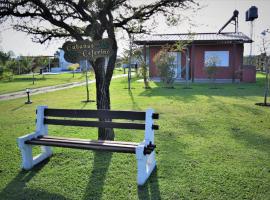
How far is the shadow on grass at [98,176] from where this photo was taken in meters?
4.08

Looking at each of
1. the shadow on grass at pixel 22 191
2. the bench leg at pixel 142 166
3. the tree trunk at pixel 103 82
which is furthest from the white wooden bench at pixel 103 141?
the tree trunk at pixel 103 82

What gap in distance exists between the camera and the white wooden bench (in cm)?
435

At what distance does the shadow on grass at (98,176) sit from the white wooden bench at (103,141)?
20.2 inches

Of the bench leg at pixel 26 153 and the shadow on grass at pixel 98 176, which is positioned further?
the bench leg at pixel 26 153

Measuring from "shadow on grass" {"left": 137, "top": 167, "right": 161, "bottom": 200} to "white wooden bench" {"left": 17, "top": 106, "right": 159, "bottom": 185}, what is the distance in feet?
0.28

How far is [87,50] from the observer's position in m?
5.77

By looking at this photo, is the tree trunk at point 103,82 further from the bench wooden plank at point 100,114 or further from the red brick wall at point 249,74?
the red brick wall at point 249,74

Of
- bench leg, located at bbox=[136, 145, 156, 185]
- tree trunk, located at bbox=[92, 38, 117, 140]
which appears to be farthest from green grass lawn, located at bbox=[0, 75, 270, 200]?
tree trunk, located at bbox=[92, 38, 117, 140]

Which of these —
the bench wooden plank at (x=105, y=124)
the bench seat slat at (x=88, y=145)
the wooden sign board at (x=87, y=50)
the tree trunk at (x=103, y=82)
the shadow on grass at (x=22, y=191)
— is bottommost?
the shadow on grass at (x=22, y=191)

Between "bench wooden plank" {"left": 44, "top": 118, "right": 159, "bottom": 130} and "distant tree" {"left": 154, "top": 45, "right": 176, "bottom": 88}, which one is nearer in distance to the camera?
"bench wooden plank" {"left": 44, "top": 118, "right": 159, "bottom": 130}

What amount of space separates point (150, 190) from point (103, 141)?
3.78 ft

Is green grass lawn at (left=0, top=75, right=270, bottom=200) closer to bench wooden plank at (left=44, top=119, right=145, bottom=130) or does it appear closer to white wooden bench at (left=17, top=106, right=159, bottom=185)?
white wooden bench at (left=17, top=106, right=159, bottom=185)

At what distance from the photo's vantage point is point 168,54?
19609mm

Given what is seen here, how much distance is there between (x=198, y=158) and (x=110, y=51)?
2.64 meters
